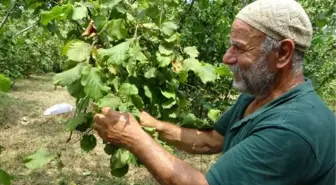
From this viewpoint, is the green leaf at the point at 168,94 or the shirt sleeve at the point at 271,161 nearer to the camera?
the shirt sleeve at the point at 271,161

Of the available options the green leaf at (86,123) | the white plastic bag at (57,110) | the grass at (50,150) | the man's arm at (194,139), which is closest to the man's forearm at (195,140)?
the man's arm at (194,139)

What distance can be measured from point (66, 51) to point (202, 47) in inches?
134

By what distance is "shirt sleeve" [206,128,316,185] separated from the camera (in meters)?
1.48

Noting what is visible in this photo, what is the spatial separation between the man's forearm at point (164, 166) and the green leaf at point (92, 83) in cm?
27

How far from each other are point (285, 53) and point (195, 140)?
33.8 inches

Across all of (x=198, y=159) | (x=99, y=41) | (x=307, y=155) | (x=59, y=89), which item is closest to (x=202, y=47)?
(x=198, y=159)

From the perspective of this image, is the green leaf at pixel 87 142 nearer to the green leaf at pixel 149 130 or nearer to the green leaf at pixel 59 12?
the green leaf at pixel 149 130

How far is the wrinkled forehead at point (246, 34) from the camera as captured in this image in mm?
1699

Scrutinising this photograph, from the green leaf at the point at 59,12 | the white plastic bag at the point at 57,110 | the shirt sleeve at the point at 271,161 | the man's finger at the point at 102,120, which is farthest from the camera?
the white plastic bag at the point at 57,110

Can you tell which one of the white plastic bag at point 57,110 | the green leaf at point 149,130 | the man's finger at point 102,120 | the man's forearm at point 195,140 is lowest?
the white plastic bag at point 57,110

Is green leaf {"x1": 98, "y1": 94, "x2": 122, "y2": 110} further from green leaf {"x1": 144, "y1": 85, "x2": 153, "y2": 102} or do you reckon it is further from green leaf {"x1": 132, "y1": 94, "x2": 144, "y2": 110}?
green leaf {"x1": 144, "y1": 85, "x2": 153, "y2": 102}

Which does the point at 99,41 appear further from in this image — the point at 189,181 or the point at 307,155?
the point at 307,155

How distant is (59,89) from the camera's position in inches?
516

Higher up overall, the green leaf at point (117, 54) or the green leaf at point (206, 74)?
the green leaf at point (117, 54)
